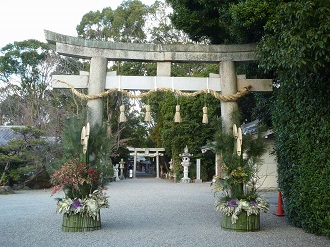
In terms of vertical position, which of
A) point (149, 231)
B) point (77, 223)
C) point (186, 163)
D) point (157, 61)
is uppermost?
point (157, 61)

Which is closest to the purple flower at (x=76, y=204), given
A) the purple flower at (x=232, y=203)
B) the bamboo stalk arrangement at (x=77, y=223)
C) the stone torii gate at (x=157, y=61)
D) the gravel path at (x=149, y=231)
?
the bamboo stalk arrangement at (x=77, y=223)

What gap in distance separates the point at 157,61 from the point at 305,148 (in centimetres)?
419

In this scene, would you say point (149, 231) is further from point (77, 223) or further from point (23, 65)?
point (23, 65)

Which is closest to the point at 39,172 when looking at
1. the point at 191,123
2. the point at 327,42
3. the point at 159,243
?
the point at 191,123

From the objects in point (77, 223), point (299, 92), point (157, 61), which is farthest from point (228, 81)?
point (77, 223)

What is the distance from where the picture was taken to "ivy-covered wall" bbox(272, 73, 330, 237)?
645 centimetres

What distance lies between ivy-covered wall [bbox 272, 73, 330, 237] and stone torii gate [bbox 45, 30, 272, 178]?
5.09ft

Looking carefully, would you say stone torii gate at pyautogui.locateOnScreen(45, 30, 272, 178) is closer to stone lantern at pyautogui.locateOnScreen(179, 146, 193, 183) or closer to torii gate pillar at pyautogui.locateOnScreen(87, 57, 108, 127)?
torii gate pillar at pyautogui.locateOnScreen(87, 57, 108, 127)

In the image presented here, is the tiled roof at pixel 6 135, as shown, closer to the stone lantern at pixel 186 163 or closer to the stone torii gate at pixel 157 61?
the stone lantern at pixel 186 163

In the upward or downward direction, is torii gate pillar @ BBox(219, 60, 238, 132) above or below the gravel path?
above

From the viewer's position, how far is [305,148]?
7031 millimetres

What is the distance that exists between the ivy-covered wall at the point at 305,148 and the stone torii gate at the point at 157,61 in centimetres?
155

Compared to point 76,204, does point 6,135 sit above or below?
above

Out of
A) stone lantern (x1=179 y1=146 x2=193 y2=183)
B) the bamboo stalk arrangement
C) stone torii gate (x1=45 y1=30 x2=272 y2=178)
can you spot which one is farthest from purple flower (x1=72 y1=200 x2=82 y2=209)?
stone lantern (x1=179 y1=146 x2=193 y2=183)
